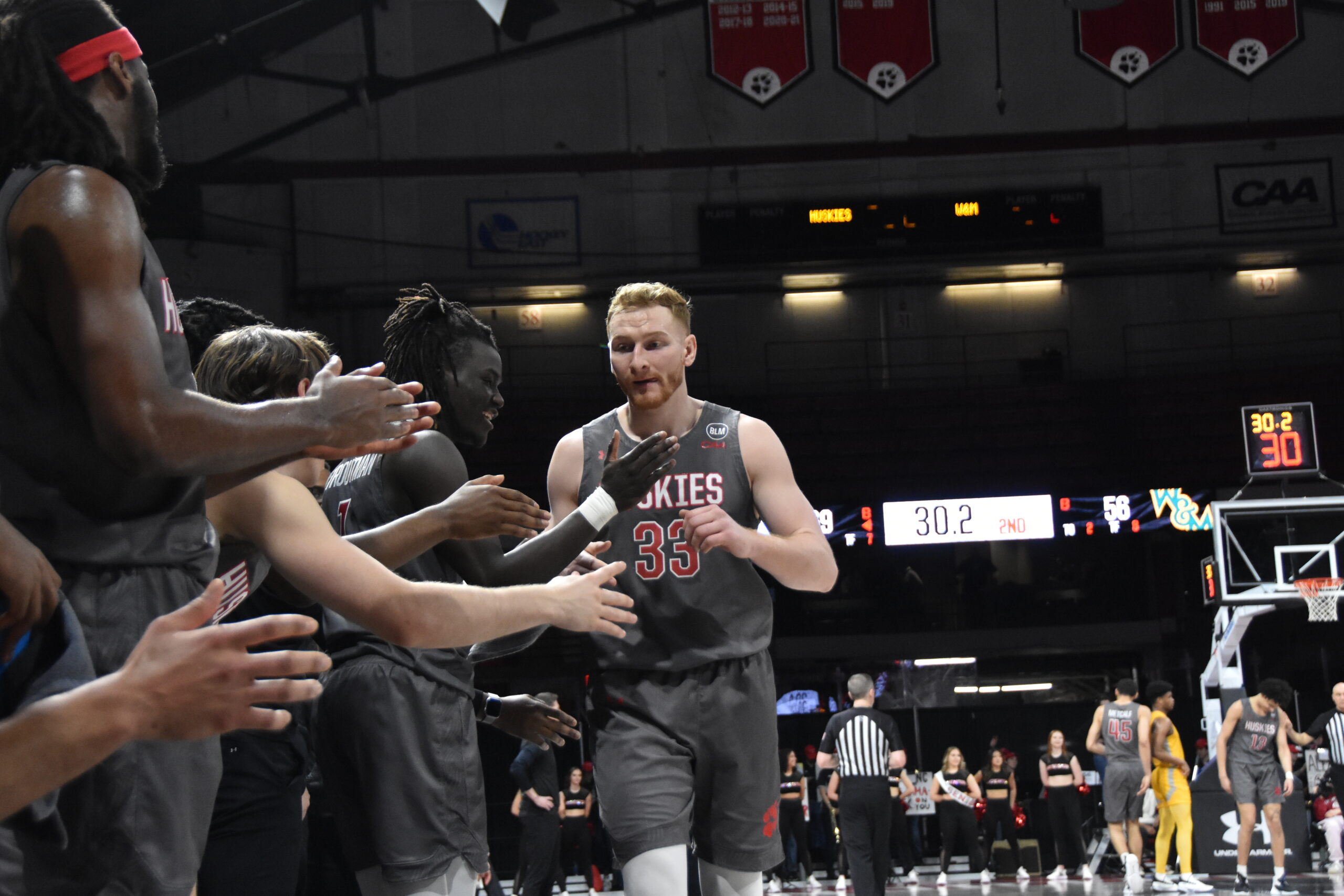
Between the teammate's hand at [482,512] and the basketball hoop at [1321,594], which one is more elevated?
the teammate's hand at [482,512]

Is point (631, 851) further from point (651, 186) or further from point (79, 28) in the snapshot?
point (651, 186)

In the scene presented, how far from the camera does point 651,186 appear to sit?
73.7ft

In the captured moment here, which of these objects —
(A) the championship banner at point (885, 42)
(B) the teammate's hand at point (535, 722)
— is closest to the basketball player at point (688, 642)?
(B) the teammate's hand at point (535, 722)

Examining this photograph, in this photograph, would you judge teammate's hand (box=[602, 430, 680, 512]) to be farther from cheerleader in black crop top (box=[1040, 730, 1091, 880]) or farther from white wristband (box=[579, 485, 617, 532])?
cheerleader in black crop top (box=[1040, 730, 1091, 880])

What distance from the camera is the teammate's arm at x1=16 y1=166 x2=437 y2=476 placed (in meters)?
1.87

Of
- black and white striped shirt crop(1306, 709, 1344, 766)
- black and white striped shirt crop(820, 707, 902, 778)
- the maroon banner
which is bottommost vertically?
black and white striped shirt crop(1306, 709, 1344, 766)

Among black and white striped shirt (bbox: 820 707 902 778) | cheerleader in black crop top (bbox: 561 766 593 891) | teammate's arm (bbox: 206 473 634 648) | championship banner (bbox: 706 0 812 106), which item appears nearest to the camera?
teammate's arm (bbox: 206 473 634 648)

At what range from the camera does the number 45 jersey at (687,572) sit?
3.95m

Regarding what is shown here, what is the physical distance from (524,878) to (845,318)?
1354 cm

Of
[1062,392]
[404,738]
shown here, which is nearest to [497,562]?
[404,738]

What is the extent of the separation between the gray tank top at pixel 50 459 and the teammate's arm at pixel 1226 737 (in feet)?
39.7

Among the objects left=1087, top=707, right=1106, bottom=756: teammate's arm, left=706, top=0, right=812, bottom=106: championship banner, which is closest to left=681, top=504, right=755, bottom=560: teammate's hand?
left=1087, top=707, right=1106, bottom=756: teammate's arm

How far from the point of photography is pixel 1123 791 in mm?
12539

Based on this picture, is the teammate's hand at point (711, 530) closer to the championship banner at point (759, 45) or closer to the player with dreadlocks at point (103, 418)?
the player with dreadlocks at point (103, 418)
